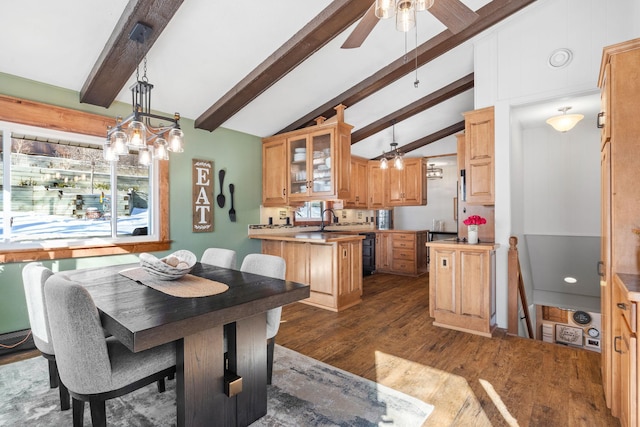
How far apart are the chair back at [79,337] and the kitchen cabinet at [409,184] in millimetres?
5870

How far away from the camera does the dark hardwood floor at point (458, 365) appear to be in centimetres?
191

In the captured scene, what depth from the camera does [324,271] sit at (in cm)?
396

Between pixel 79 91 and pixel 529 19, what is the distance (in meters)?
4.65

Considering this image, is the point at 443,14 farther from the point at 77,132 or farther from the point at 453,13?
the point at 77,132

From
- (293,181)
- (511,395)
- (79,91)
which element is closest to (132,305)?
(511,395)

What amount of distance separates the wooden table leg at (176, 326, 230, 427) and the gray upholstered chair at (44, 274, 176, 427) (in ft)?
0.75

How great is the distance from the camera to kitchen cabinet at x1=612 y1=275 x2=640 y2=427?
4.29 feet

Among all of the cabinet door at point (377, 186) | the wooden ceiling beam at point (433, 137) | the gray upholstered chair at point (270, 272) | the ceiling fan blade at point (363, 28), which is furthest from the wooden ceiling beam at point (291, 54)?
the wooden ceiling beam at point (433, 137)

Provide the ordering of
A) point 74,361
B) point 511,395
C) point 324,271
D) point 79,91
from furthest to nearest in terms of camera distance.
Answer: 1. point 324,271
2. point 79,91
3. point 511,395
4. point 74,361

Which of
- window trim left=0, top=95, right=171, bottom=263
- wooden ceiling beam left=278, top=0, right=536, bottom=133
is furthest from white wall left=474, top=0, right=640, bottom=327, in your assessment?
window trim left=0, top=95, right=171, bottom=263

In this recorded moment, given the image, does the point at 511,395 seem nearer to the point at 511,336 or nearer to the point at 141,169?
the point at 511,336

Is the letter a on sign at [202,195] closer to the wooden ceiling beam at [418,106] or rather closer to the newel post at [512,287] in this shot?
the wooden ceiling beam at [418,106]

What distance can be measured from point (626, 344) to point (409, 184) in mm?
5177

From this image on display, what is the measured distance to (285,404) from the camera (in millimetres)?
1979
